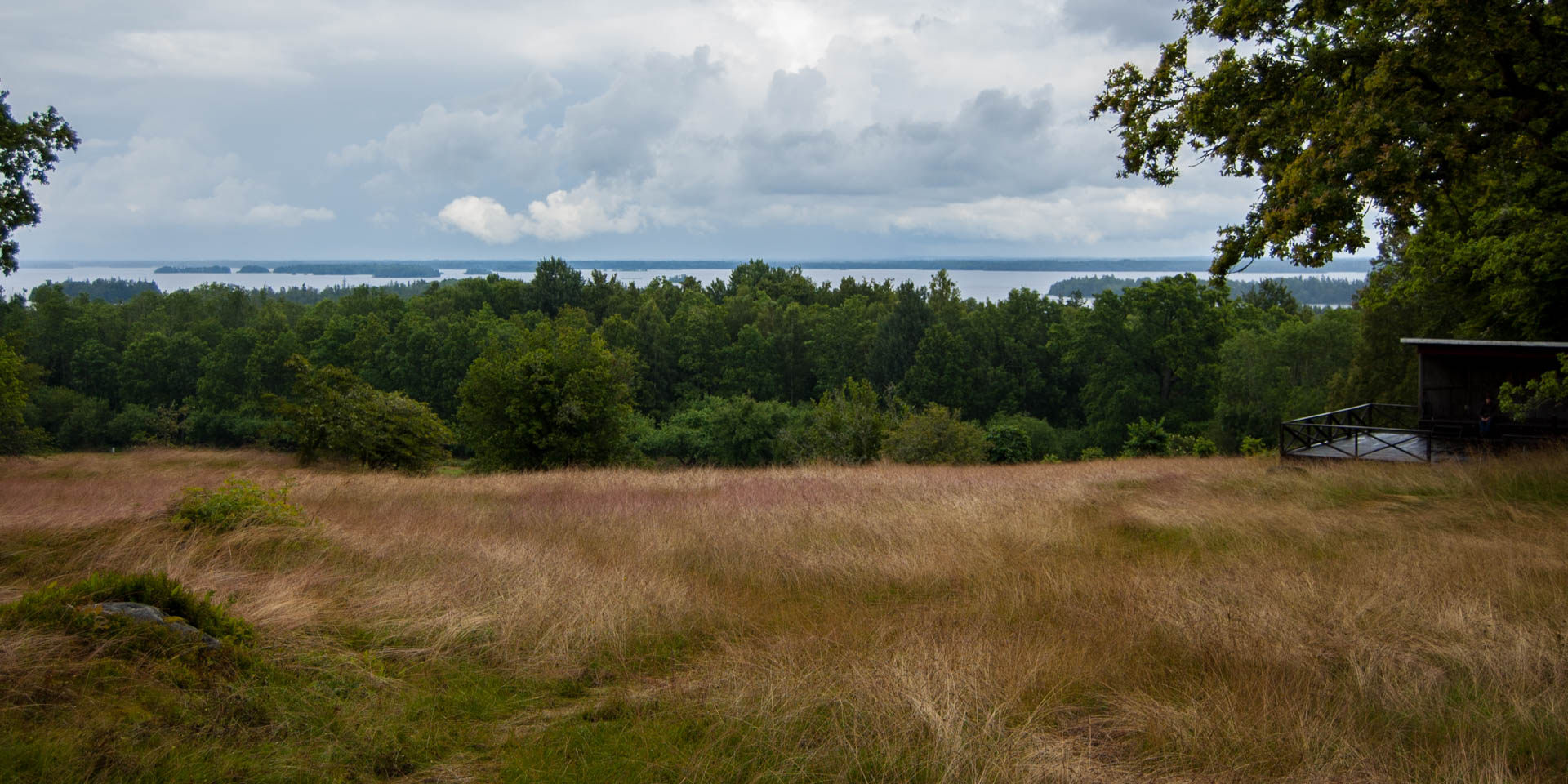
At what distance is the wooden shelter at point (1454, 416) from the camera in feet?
50.2

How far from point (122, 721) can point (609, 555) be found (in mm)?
4516

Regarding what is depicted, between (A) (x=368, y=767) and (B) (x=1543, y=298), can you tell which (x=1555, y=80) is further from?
(A) (x=368, y=767)

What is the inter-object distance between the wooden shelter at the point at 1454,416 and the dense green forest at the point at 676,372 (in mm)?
15376

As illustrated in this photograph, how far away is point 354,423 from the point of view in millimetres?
24500

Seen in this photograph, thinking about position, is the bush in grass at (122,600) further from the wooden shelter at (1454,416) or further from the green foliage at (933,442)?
the green foliage at (933,442)

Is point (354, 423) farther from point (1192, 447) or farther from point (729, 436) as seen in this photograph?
point (1192, 447)

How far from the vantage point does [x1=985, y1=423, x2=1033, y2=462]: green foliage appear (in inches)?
1428

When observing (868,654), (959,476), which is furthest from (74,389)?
(868,654)

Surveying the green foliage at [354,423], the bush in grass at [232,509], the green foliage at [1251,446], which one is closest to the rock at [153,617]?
the bush in grass at [232,509]

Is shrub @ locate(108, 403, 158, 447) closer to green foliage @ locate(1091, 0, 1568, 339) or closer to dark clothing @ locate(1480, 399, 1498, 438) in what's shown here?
green foliage @ locate(1091, 0, 1568, 339)

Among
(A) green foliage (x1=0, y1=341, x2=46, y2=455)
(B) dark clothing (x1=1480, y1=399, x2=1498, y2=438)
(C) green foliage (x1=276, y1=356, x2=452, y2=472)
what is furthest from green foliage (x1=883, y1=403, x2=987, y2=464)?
(A) green foliage (x1=0, y1=341, x2=46, y2=455)

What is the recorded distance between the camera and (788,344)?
8531cm

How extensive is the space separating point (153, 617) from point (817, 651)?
4047mm

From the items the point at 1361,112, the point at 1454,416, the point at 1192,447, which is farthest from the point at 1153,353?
the point at 1361,112
